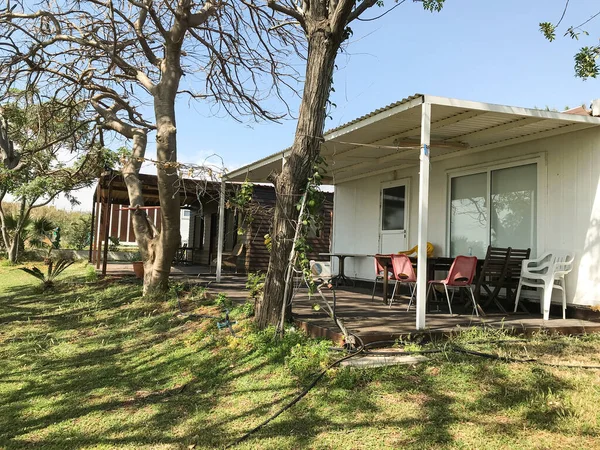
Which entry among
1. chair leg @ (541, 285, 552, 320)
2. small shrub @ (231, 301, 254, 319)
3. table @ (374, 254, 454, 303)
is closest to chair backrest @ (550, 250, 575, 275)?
chair leg @ (541, 285, 552, 320)

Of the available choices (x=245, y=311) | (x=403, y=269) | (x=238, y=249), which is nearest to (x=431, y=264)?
(x=403, y=269)

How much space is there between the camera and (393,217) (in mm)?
9680

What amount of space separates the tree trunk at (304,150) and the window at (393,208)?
4538 millimetres

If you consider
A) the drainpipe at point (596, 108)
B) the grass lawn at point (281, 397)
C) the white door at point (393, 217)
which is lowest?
the grass lawn at point (281, 397)

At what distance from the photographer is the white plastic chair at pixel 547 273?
5.94m

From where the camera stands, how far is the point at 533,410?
3350 mm

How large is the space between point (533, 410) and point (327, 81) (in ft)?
12.1

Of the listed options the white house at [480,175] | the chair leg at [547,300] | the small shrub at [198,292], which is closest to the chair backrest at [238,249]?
the white house at [480,175]

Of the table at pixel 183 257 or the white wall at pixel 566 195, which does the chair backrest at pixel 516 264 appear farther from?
the table at pixel 183 257

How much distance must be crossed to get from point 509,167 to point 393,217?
2858 mm

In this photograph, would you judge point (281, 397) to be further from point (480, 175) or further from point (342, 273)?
point (342, 273)

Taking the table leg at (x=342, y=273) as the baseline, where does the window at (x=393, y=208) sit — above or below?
above

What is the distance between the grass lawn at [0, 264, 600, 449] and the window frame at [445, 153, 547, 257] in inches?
80.8

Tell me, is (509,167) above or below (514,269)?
above
